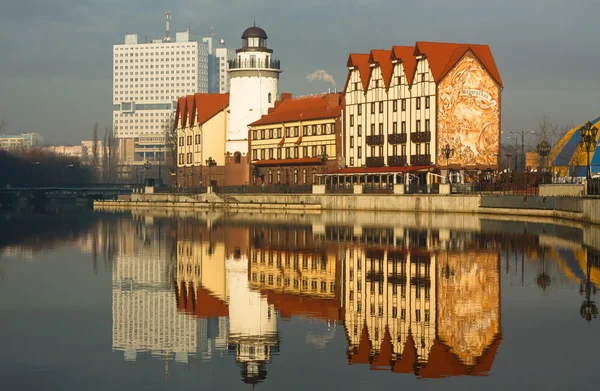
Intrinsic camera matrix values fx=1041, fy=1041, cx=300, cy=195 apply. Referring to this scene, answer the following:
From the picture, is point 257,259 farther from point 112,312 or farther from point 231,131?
point 231,131

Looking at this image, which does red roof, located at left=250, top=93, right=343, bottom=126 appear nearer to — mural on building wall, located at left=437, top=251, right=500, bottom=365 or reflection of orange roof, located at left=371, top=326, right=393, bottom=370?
mural on building wall, located at left=437, top=251, right=500, bottom=365

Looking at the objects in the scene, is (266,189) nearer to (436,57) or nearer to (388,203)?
(388,203)

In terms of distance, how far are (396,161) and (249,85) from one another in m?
28.2

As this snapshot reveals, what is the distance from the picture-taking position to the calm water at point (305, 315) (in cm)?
2073

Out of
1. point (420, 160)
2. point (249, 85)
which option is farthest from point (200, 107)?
point (420, 160)

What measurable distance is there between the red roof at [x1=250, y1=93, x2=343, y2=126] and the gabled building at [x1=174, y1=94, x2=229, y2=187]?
8037 millimetres

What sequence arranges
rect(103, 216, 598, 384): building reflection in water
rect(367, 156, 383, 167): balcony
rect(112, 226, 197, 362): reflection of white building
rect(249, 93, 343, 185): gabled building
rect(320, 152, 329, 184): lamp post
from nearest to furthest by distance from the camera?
rect(103, 216, 598, 384): building reflection in water → rect(112, 226, 197, 362): reflection of white building → rect(367, 156, 383, 167): balcony → rect(320, 152, 329, 184): lamp post → rect(249, 93, 343, 185): gabled building

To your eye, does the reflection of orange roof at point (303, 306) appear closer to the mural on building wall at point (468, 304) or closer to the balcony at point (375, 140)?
the mural on building wall at point (468, 304)

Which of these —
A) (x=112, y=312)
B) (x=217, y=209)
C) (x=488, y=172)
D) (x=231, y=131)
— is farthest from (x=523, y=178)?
(x=112, y=312)

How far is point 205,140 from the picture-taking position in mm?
128500

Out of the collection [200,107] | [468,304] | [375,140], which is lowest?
[468,304]

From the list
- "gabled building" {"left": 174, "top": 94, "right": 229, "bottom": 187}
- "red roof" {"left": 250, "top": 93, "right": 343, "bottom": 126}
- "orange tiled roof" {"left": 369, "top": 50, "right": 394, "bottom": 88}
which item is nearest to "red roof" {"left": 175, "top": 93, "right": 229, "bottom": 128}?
"gabled building" {"left": 174, "top": 94, "right": 229, "bottom": 187}

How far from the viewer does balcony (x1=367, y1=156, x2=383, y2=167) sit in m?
103

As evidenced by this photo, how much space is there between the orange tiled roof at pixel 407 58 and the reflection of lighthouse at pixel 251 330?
2540 inches
